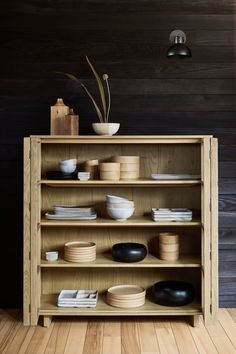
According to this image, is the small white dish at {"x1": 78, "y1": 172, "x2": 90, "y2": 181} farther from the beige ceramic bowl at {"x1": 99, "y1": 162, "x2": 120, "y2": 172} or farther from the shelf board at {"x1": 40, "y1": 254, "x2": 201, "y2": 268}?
the shelf board at {"x1": 40, "y1": 254, "x2": 201, "y2": 268}

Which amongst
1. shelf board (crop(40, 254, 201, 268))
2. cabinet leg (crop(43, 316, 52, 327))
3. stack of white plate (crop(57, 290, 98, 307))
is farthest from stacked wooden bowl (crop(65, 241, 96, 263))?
cabinet leg (crop(43, 316, 52, 327))

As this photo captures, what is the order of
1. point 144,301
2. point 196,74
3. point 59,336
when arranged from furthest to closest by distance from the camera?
point 196,74 → point 144,301 → point 59,336

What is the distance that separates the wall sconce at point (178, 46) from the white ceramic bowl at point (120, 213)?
112cm

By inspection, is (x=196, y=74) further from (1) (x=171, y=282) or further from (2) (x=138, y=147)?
(1) (x=171, y=282)

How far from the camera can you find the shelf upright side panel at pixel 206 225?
12.0 ft

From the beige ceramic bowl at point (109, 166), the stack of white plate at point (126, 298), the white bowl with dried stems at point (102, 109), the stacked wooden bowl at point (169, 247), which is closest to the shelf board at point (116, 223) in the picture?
the stacked wooden bowl at point (169, 247)

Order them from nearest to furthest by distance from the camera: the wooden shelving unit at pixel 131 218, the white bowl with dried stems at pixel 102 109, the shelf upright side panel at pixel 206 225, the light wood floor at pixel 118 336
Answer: the light wood floor at pixel 118 336 < the shelf upright side panel at pixel 206 225 < the white bowl with dried stems at pixel 102 109 < the wooden shelving unit at pixel 131 218

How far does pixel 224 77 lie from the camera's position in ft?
13.4

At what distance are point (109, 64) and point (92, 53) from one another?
0.51ft

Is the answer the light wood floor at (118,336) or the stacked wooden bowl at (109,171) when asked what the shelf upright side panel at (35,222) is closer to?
the light wood floor at (118,336)

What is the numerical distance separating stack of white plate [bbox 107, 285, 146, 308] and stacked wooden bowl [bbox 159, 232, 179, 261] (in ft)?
0.99

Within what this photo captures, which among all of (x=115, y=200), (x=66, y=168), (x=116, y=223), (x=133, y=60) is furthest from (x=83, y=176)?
(x=133, y=60)

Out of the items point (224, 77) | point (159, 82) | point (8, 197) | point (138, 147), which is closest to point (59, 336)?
point (8, 197)

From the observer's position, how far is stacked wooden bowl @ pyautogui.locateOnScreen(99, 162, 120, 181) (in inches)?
147
